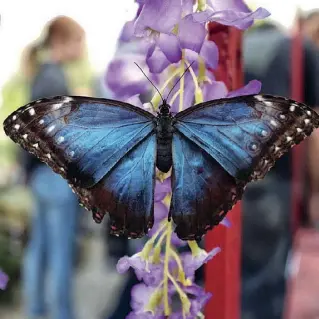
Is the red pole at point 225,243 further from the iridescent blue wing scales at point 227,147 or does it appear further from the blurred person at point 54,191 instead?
the blurred person at point 54,191

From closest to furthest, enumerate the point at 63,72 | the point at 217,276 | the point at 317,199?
the point at 217,276 → the point at 317,199 → the point at 63,72

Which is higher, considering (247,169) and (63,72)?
(247,169)

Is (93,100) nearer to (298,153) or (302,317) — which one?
Result: (298,153)

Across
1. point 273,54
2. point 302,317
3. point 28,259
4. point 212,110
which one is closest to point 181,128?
point 212,110

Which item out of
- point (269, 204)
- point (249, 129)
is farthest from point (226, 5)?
point (269, 204)

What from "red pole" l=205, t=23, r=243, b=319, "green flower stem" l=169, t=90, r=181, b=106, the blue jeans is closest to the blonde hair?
the blue jeans

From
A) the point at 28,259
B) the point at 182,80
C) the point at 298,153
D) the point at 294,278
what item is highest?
the point at 182,80

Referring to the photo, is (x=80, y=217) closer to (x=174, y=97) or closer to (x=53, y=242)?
(x=53, y=242)
